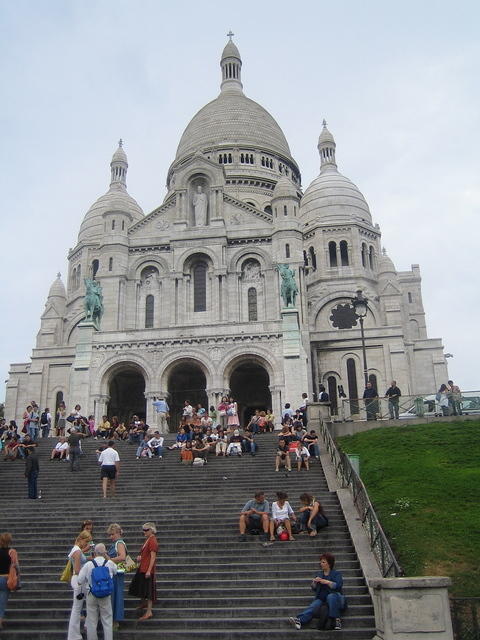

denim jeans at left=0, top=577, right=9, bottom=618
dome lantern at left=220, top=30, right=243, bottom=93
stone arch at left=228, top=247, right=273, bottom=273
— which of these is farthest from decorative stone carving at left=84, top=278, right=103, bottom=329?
dome lantern at left=220, top=30, right=243, bottom=93

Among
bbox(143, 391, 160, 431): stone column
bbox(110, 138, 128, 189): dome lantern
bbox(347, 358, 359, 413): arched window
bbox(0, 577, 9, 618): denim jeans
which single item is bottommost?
bbox(0, 577, 9, 618): denim jeans

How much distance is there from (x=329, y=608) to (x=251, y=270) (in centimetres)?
3342

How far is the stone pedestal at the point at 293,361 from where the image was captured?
3490 cm

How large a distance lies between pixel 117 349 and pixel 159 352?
92.8 inches

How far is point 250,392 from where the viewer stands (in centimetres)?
4156

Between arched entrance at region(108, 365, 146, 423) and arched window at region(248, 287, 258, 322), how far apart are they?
7578 millimetres

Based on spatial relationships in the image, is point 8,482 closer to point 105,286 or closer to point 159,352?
point 159,352

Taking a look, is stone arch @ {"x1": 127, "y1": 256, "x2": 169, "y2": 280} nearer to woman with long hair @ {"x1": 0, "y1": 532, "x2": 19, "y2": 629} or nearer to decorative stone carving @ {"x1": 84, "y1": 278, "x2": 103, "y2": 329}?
decorative stone carving @ {"x1": 84, "y1": 278, "x2": 103, "y2": 329}

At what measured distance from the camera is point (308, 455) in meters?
21.0

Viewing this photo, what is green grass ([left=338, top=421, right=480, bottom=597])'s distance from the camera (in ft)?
42.9

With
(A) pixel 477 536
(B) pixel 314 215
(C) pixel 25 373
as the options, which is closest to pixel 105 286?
(C) pixel 25 373

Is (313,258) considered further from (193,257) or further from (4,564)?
(4,564)

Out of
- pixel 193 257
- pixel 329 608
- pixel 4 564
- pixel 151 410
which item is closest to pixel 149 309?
pixel 193 257

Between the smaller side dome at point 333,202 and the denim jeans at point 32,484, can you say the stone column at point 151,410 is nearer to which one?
the denim jeans at point 32,484
